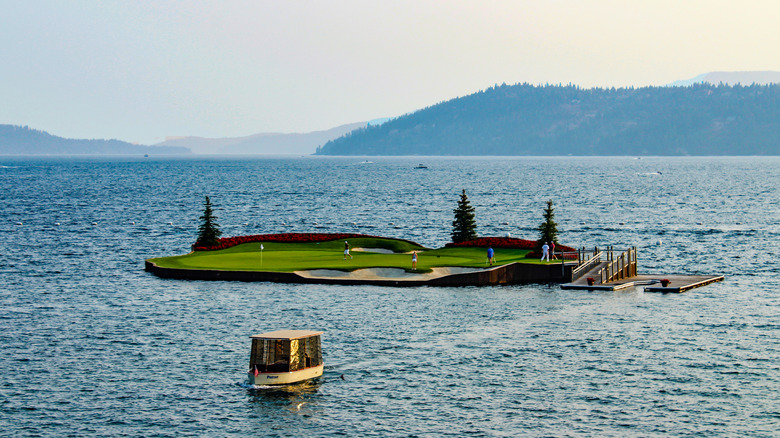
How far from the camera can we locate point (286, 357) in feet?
139

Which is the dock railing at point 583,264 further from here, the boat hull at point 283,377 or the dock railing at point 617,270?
the boat hull at point 283,377

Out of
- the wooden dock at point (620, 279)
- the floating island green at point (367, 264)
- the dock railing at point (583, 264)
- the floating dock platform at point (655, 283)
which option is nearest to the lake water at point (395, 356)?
the floating dock platform at point (655, 283)

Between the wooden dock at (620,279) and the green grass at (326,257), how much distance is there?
397 centimetres

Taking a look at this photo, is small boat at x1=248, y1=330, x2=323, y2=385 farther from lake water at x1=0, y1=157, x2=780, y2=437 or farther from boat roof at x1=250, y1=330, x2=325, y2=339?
lake water at x1=0, y1=157, x2=780, y2=437

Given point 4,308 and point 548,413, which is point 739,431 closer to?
point 548,413

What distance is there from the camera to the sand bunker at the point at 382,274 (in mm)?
66000

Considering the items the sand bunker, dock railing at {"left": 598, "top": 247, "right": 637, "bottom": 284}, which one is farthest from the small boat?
dock railing at {"left": 598, "top": 247, "right": 637, "bottom": 284}

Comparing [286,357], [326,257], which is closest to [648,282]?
[326,257]

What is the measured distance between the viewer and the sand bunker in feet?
217

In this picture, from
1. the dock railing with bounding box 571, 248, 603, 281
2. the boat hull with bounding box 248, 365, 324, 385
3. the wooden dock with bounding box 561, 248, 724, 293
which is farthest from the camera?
the dock railing with bounding box 571, 248, 603, 281

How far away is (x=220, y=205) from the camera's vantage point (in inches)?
6481

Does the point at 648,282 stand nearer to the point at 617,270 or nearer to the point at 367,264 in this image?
the point at 617,270

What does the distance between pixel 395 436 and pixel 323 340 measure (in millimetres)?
14688

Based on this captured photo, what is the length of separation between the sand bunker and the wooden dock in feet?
24.5
